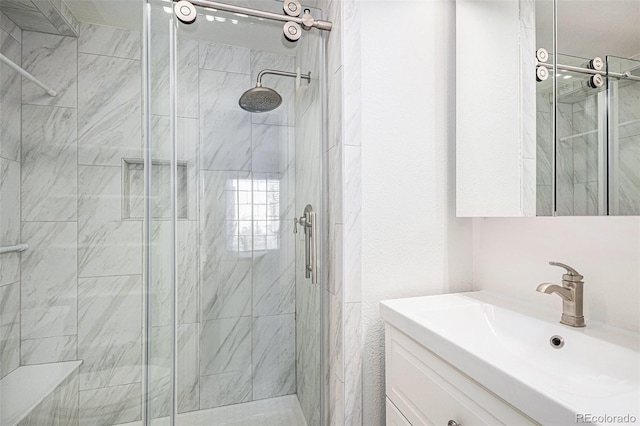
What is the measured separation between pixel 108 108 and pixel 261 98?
0.65m

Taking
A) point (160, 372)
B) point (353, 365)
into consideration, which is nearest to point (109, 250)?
point (160, 372)

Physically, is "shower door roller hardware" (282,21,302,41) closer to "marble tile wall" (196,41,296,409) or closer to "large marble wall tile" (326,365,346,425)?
"marble tile wall" (196,41,296,409)

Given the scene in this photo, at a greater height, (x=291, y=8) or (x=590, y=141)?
(x=291, y=8)

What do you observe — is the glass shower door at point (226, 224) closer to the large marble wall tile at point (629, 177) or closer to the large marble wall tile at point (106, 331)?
the large marble wall tile at point (106, 331)

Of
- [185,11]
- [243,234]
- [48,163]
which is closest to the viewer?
[185,11]

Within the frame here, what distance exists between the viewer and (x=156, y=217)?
1.15 m

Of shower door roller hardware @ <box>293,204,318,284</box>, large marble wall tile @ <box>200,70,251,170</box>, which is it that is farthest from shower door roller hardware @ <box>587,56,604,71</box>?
large marble wall tile @ <box>200,70,251,170</box>

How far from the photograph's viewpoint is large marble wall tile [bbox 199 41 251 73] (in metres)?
1.14

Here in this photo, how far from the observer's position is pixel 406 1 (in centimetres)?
116

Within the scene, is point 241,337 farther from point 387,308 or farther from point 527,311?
point 527,311

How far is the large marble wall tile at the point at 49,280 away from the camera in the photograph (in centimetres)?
129

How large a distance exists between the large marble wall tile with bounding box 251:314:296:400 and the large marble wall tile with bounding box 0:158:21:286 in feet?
3.37

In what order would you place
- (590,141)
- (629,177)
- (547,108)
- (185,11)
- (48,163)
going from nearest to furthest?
(629,177)
(590,141)
(547,108)
(185,11)
(48,163)

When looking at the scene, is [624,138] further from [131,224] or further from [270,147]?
[131,224]
